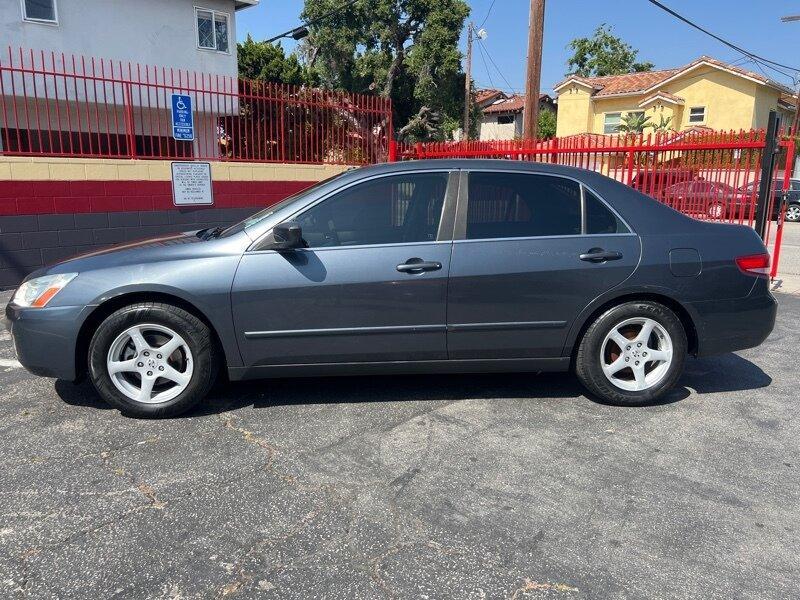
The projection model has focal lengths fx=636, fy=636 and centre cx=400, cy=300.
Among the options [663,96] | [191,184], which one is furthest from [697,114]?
[191,184]

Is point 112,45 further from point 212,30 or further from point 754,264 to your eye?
point 754,264

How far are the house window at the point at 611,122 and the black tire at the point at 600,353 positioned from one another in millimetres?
34926

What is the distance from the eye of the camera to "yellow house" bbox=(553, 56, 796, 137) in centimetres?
3203

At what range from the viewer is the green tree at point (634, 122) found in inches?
1288

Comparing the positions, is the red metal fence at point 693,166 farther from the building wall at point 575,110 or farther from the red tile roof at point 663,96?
the building wall at point 575,110

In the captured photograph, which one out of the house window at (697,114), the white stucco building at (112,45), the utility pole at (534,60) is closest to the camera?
the utility pole at (534,60)

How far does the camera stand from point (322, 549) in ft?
8.50

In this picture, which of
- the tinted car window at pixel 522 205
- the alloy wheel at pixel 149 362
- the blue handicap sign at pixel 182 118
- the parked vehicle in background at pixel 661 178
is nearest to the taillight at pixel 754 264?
the tinted car window at pixel 522 205

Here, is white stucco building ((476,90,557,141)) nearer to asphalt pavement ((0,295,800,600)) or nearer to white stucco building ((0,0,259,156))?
white stucco building ((0,0,259,156))

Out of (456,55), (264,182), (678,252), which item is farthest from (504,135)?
(678,252)

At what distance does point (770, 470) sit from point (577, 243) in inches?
63.9

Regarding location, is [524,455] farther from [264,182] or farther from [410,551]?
[264,182]

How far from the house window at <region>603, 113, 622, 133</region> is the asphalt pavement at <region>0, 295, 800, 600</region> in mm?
34958

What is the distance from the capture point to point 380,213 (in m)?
3.94
